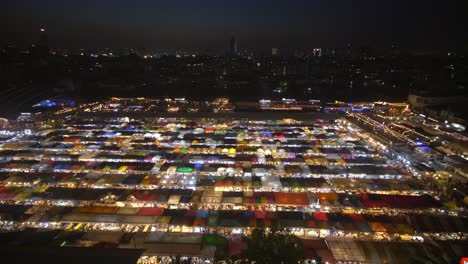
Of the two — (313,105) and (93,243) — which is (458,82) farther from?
(93,243)

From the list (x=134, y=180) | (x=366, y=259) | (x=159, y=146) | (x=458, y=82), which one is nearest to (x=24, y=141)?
(x=159, y=146)

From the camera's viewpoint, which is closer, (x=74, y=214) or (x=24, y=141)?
(x=74, y=214)

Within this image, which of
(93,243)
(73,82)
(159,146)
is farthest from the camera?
(73,82)

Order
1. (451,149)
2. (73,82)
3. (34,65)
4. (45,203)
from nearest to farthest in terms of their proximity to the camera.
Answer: (45,203) → (451,149) → (73,82) → (34,65)

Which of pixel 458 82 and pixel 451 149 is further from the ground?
pixel 458 82

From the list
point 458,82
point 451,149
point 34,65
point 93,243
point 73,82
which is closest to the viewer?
point 93,243

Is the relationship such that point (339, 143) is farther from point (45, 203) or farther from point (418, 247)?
point (45, 203)

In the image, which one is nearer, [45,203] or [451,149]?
[45,203]

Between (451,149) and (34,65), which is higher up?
(34,65)

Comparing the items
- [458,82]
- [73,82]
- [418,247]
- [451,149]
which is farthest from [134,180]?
[458,82]
